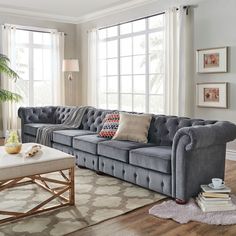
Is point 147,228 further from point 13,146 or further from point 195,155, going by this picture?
point 13,146

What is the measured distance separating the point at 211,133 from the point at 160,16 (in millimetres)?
3606

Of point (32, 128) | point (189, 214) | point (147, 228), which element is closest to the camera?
point (147, 228)

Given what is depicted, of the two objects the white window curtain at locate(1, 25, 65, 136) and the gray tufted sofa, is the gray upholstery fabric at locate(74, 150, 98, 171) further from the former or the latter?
the white window curtain at locate(1, 25, 65, 136)

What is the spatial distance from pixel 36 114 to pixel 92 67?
205 cm

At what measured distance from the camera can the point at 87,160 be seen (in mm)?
4543

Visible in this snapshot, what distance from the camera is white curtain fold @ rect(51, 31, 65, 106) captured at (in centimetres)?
789

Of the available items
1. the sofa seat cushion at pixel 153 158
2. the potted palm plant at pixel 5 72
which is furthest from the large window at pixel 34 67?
the sofa seat cushion at pixel 153 158

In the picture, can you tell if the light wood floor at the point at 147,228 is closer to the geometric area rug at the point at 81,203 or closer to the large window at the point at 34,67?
the geometric area rug at the point at 81,203

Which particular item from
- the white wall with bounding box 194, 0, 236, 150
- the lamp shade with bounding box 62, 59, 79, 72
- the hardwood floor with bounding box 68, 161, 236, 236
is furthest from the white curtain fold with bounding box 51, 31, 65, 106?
the hardwood floor with bounding box 68, 161, 236, 236

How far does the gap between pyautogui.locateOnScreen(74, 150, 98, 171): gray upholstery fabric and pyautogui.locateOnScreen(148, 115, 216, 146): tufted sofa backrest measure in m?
0.78

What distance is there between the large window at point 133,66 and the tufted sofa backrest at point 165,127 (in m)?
2.02

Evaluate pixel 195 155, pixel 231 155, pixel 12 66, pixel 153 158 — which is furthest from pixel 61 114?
pixel 195 155

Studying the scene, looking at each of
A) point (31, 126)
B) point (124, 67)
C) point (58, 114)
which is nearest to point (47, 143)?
point (31, 126)

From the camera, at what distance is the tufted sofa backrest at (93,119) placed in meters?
5.24
